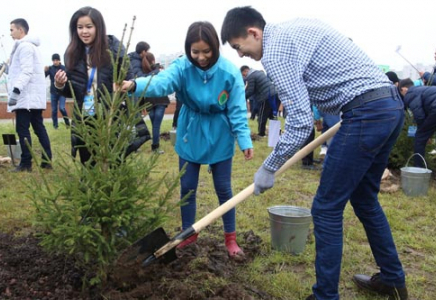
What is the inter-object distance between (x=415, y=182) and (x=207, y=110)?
10.9 feet

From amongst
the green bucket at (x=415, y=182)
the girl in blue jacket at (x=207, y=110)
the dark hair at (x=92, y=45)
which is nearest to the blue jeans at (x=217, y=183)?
the girl in blue jacket at (x=207, y=110)

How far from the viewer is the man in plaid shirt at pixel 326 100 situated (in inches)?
86.4

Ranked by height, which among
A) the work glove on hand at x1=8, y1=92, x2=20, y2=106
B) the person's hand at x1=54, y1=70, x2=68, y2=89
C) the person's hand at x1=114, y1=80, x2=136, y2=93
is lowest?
the work glove on hand at x1=8, y1=92, x2=20, y2=106

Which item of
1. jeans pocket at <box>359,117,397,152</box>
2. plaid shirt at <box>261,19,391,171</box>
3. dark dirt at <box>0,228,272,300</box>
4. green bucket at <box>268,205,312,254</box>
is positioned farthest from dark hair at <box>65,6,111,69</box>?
jeans pocket at <box>359,117,397,152</box>

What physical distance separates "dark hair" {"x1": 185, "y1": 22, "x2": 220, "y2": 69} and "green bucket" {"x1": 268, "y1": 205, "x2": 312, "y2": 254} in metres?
1.34

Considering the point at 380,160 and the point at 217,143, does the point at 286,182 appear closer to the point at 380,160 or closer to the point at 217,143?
the point at 217,143

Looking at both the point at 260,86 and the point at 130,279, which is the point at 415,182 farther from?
the point at 260,86

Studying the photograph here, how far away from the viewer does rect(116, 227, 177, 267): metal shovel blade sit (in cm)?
245

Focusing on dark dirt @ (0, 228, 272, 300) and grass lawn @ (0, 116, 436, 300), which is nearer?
dark dirt @ (0, 228, 272, 300)

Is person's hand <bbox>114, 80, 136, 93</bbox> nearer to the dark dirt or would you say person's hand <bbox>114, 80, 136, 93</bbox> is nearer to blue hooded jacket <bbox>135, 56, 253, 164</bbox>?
blue hooded jacket <bbox>135, 56, 253, 164</bbox>

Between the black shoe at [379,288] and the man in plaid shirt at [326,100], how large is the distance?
0.53 m

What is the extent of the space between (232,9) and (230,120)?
3.04ft

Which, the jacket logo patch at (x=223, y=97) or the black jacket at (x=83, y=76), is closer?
the jacket logo patch at (x=223, y=97)

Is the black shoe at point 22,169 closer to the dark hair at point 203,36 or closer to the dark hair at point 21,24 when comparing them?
the dark hair at point 21,24
